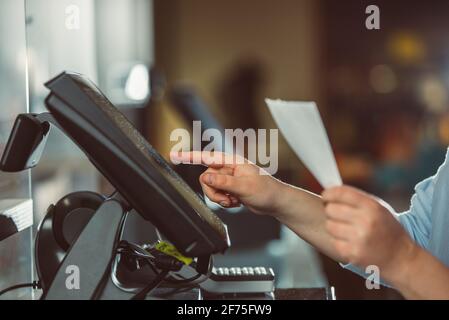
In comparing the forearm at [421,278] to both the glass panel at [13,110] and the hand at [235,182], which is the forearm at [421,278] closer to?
the hand at [235,182]

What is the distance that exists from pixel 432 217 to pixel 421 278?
50 cm

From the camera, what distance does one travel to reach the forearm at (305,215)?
130 centimetres

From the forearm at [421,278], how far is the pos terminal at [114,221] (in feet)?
0.77

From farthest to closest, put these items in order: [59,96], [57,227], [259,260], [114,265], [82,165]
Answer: [82,165] < [259,260] < [57,227] < [114,265] < [59,96]

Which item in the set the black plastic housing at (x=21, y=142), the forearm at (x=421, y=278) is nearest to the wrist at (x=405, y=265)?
the forearm at (x=421, y=278)

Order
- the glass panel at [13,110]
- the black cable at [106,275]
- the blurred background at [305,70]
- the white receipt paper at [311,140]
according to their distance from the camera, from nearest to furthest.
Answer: the white receipt paper at [311,140], the black cable at [106,275], the glass panel at [13,110], the blurred background at [305,70]

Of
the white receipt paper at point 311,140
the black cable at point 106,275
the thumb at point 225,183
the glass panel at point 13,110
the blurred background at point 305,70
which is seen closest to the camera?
the white receipt paper at point 311,140

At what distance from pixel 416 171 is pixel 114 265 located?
21.7 ft

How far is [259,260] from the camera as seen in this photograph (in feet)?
9.59

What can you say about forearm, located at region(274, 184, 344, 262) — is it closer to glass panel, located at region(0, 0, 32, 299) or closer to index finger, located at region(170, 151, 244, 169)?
index finger, located at region(170, 151, 244, 169)

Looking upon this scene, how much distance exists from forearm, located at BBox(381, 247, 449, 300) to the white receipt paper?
0.16 m

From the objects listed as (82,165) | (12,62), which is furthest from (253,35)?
(12,62)

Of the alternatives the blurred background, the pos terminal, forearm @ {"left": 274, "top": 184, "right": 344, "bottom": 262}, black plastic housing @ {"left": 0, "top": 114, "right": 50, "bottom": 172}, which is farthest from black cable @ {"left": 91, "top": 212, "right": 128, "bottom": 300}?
the blurred background

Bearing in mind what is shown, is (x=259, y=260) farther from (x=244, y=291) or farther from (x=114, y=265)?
(x=114, y=265)
